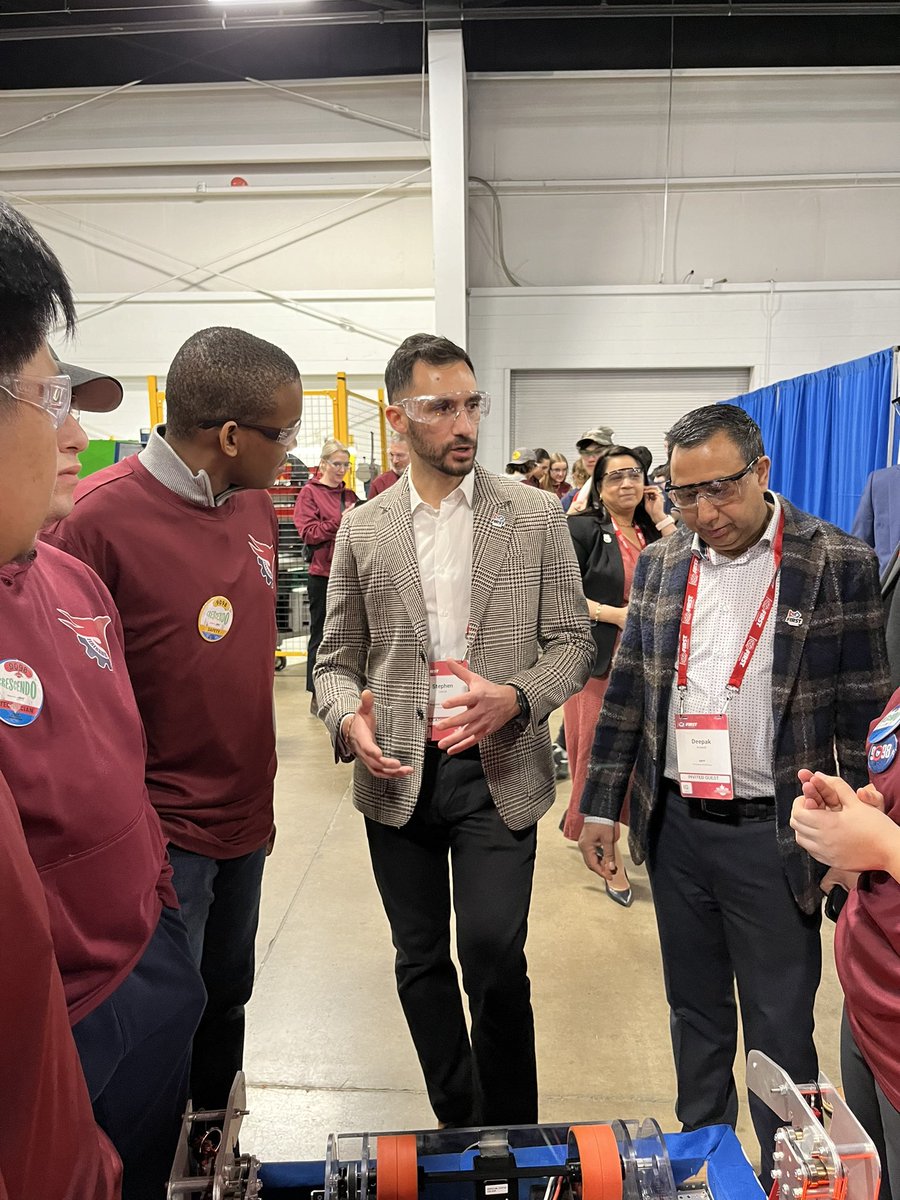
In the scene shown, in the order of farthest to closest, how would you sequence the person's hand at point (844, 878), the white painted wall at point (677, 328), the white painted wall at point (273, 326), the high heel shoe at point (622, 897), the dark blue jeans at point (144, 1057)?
the white painted wall at point (273, 326)
the white painted wall at point (677, 328)
the high heel shoe at point (622, 897)
the person's hand at point (844, 878)
the dark blue jeans at point (144, 1057)

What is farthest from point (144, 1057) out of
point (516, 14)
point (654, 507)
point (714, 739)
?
point (516, 14)

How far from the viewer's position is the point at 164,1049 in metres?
1.12

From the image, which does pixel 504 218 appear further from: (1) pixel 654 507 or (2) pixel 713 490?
(2) pixel 713 490

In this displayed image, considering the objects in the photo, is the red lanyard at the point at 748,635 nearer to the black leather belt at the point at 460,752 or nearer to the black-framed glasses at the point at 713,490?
the black-framed glasses at the point at 713,490

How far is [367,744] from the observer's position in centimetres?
167

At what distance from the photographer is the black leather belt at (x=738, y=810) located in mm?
1631

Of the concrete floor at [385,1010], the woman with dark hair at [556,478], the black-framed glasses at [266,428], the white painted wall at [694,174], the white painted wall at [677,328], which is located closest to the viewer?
the black-framed glasses at [266,428]

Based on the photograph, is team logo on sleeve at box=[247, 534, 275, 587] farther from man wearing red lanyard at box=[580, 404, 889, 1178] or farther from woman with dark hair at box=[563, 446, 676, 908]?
woman with dark hair at box=[563, 446, 676, 908]

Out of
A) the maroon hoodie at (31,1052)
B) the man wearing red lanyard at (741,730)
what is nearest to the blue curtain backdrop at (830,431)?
the man wearing red lanyard at (741,730)

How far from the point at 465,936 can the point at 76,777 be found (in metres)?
1.10

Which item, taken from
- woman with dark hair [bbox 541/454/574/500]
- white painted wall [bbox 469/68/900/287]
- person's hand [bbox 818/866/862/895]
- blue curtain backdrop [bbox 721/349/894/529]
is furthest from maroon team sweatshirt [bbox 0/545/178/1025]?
white painted wall [bbox 469/68/900/287]

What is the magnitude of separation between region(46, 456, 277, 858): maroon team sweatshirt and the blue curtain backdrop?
4.79m

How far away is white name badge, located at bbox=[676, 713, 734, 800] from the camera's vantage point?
164 centimetres

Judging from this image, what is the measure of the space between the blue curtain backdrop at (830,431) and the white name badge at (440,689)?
Result: 442cm
